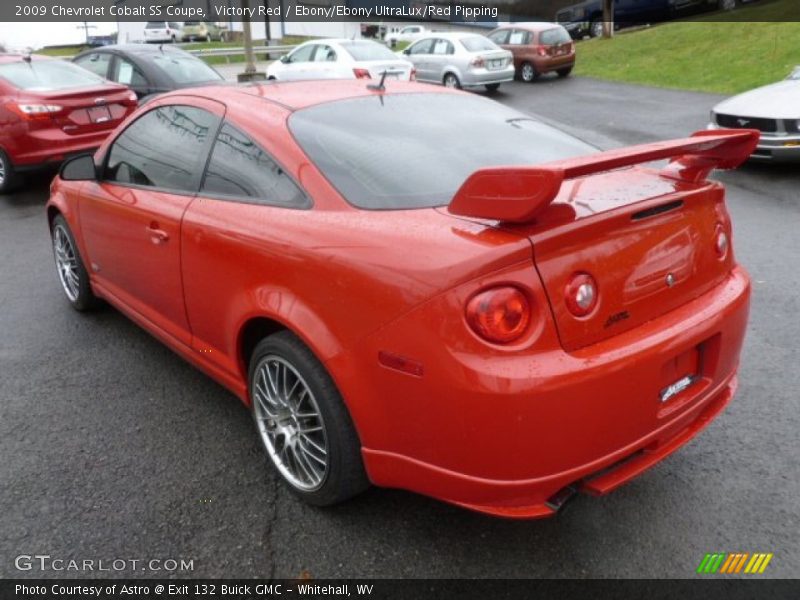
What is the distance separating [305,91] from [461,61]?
1421 cm

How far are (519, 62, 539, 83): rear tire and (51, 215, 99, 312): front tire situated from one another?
16749 mm

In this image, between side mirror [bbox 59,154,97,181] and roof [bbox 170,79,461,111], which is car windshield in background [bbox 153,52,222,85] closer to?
side mirror [bbox 59,154,97,181]

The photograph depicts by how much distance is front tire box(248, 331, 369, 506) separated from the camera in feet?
8.10

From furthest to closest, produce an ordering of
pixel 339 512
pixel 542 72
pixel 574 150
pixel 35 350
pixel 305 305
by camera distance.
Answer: pixel 542 72
pixel 35 350
pixel 574 150
pixel 339 512
pixel 305 305

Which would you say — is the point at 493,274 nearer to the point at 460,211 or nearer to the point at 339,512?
the point at 460,211

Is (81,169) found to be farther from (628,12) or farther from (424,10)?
(424,10)

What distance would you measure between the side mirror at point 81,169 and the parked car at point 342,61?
433 inches

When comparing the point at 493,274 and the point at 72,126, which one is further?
the point at 72,126

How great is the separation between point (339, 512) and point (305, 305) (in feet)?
2.84

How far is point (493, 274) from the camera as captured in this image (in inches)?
80.0

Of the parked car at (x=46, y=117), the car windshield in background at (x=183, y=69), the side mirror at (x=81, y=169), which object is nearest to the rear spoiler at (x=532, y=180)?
the side mirror at (x=81, y=169)

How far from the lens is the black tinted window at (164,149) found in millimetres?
3227

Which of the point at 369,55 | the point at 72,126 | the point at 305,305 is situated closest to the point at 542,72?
the point at 369,55

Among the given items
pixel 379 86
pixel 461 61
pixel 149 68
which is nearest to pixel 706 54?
pixel 461 61
